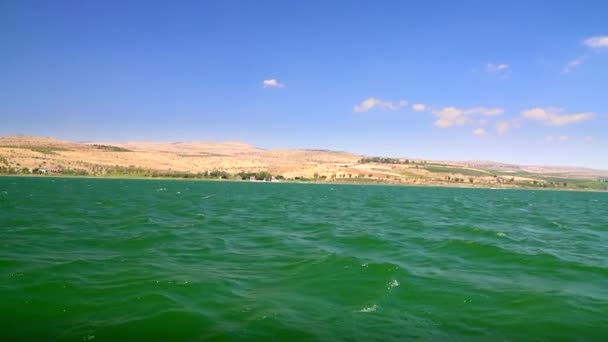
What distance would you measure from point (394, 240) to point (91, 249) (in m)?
17.4

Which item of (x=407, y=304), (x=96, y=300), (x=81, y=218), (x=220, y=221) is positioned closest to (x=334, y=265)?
(x=407, y=304)

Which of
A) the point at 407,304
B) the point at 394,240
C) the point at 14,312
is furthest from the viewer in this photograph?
the point at 394,240

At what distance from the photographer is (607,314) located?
14.6 metres

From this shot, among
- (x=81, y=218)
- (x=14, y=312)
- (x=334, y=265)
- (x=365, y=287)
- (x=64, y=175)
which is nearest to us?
(x=14, y=312)

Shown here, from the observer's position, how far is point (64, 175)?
628 ft

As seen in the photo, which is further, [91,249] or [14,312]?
[91,249]

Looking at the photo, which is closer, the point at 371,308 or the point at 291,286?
the point at 371,308

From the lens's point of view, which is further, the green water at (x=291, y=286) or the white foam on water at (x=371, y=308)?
the white foam on water at (x=371, y=308)

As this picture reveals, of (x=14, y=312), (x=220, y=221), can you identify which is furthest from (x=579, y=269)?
(x=220, y=221)

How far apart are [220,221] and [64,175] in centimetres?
17882

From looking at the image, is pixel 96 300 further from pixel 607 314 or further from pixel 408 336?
pixel 607 314

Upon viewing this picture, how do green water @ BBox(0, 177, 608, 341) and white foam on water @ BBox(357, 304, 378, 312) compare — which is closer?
green water @ BBox(0, 177, 608, 341)

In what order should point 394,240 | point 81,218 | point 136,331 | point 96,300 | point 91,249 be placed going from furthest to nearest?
point 81,218 → point 394,240 → point 91,249 → point 96,300 → point 136,331

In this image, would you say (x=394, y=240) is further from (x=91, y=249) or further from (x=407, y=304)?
(x=91, y=249)
